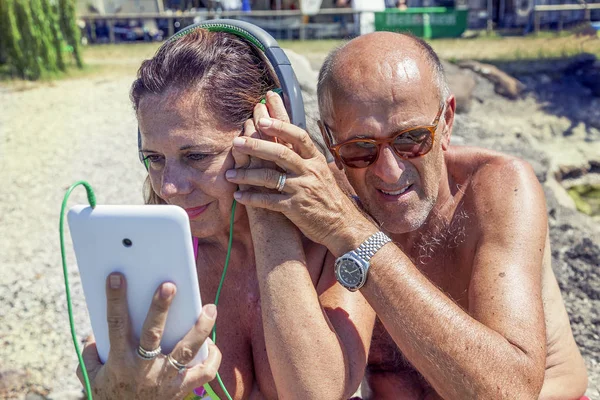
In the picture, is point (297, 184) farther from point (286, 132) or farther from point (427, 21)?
point (427, 21)

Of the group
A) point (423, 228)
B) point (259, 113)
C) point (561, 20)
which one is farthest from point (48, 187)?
point (561, 20)

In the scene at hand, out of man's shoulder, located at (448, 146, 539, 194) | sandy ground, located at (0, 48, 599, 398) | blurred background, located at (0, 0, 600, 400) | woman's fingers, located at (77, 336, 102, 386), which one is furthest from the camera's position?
blurred background, located at (0, 0, 600, 400)

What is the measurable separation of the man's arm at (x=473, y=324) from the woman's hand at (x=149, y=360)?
598mm

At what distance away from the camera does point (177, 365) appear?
1.76 meters

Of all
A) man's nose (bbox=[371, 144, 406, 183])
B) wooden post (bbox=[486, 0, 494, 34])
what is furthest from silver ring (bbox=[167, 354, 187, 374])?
wooden post (bbox=[486, 0, 494, 34])

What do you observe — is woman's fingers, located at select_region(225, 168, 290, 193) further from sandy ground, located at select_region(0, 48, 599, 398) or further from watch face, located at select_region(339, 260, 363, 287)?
sandy ground, located at select_region(0, 48, 599, 398)

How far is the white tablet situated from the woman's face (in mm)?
413

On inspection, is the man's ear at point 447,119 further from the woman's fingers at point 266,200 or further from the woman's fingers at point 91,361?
the woman's fingers at point 91,361

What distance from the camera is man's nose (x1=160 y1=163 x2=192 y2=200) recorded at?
81.2 inches

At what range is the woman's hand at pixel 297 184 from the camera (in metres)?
1.99

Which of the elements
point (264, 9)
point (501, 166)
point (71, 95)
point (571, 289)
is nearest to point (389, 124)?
point (501, 166)

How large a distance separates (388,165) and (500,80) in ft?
33.8

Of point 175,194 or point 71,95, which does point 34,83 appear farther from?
point 175,194

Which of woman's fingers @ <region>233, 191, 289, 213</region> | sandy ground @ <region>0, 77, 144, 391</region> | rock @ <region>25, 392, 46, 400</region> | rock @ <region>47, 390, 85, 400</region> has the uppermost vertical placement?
woman's fingers @ <region>233, 191, 289, 213</region>
